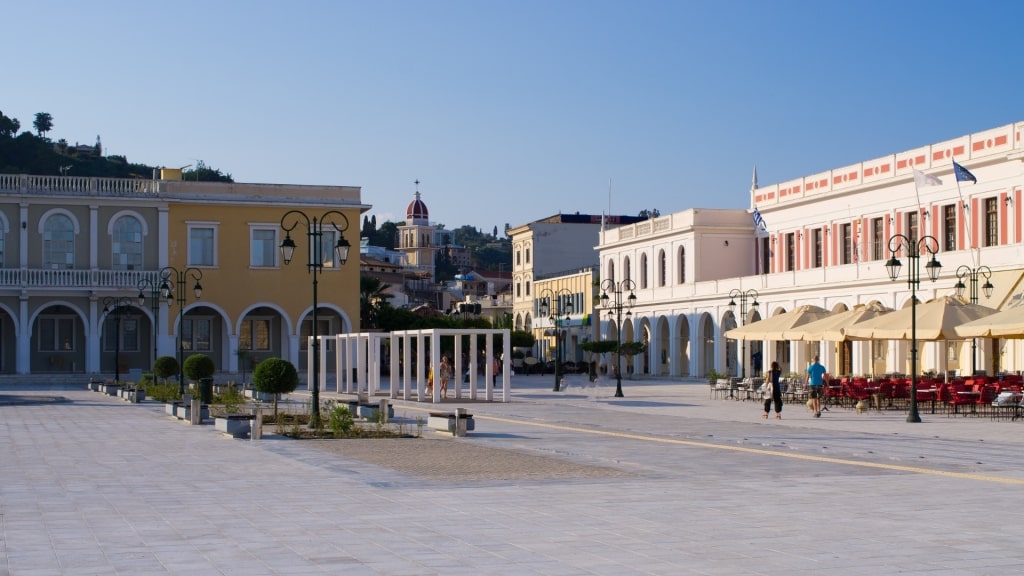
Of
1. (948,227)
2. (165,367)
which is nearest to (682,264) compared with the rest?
(948,227)

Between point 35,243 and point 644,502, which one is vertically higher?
point 35,243

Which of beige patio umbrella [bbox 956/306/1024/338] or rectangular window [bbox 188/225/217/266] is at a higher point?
rectangular window [bbox 188/225/217/266]

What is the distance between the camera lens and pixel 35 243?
56.4 meters

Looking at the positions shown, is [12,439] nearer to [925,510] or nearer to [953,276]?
[925,510]

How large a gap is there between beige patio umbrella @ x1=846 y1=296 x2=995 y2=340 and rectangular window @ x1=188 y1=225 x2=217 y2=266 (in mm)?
34364

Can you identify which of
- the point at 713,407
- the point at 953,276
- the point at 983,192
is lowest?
the point at 713,407

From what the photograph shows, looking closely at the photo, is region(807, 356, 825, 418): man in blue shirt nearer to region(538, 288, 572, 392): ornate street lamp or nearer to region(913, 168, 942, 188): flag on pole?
region(913, 168, 942, 188): flag on pole

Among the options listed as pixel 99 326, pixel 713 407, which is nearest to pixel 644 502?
pixel 713 407

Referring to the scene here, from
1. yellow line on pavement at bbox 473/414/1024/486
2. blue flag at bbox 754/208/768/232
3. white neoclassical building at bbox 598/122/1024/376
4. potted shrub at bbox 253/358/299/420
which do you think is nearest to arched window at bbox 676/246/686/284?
white neoclassical building at bbox 598/122/1024/376

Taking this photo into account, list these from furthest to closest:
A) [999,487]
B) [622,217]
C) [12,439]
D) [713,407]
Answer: [622,217] < [713,407] < [12,439] < [999,487]

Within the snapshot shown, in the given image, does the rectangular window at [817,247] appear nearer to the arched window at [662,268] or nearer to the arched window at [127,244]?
the arched window at [662,268]

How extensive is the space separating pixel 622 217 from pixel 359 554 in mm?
98519

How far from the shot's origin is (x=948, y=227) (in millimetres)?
49094

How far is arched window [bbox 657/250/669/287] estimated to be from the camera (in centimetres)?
7206
